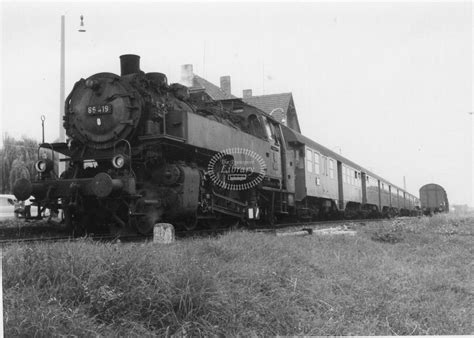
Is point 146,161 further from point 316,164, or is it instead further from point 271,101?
point 271,101

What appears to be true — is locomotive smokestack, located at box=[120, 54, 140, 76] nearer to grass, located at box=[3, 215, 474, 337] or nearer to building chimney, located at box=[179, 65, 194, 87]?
grass, located at box=[3, 215, 474, 337]

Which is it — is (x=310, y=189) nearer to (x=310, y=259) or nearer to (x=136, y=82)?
(x=136, y=82)

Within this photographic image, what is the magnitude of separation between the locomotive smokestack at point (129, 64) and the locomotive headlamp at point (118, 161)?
1886mm

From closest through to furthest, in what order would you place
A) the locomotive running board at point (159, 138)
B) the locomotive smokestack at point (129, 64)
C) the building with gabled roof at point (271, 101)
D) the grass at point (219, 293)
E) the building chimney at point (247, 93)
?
1. the grass at point (219, 293)
2. the locomotive running board at point (159, 138)
3. the locomotive smokestack at point (129, 64)
4. the building with gabled roof at point (271, 101)
5. the building chimney at point (247, 93)

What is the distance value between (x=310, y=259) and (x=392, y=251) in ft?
7.78

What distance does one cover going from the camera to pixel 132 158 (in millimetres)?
8094

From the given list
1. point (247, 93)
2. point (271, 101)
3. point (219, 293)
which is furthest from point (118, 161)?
point (247, 93)

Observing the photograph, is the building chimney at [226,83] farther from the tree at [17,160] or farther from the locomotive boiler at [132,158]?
the locomotive boiler at [132,158]

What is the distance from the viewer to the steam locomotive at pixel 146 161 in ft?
24.9

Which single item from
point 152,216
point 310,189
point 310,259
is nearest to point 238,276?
point 310,259

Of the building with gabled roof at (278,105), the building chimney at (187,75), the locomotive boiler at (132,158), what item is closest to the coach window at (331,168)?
the locomotive boiler at (132,158)

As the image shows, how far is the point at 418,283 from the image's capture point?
5.38 meters

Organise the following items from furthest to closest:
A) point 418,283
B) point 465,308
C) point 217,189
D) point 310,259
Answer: point 217,189 < point 310,259 < point 418,283 < point 465,308

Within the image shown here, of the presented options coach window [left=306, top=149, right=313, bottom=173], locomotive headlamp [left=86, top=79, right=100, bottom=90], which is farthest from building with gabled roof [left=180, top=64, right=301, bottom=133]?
locomotive headlamp [left=86, top=79, right=100, bottom=90]
